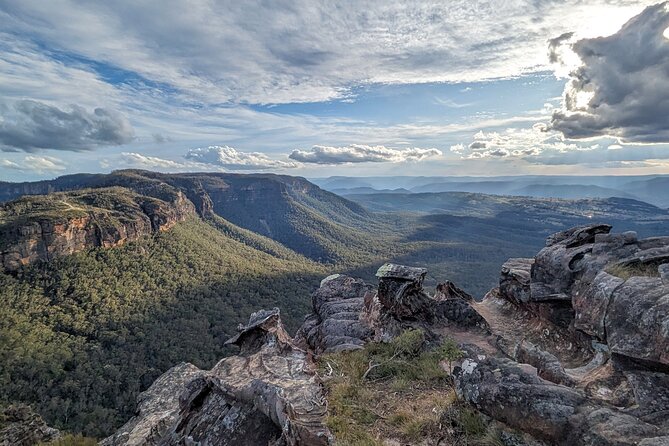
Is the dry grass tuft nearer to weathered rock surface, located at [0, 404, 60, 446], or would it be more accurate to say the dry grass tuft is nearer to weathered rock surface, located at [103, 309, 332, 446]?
weathered rock surface, located at [103, 309, 332, 446]

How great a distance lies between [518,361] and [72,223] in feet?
327

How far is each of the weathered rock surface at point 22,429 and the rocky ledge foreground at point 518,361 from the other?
36.0ft

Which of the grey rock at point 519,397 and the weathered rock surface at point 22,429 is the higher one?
the grey rock at point 519,397

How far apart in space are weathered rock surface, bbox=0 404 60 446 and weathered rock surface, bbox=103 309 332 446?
1132 cm

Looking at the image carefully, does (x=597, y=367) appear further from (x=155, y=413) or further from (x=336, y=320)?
(x=155, y=413)

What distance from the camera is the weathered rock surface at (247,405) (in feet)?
22.3

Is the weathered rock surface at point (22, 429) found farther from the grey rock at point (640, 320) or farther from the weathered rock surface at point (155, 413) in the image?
the grey rock at point (640, 320)

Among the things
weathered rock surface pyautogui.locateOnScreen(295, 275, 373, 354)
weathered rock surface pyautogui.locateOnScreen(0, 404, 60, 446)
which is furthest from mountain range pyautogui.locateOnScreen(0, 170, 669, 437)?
weathered rock surface pyautogui.locateOnScreen(295, 275, 373, 354)

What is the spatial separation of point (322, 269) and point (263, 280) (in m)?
35.9

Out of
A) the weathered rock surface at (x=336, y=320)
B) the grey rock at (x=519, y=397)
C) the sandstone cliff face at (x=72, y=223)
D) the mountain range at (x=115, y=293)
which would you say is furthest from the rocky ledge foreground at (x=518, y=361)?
the sandstone cliff face at (x=72, y=223)

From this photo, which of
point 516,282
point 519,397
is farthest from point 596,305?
point 516,282

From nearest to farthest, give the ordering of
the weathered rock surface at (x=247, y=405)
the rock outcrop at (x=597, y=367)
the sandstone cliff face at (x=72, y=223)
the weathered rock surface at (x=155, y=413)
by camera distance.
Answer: the rock outcrop at (x=597, y=367) → the weathered rock surface at (x=247, y=405) → the weathered rock surface at (x=155, y=413) → the sandstone cliff face at (x=72, y=223)

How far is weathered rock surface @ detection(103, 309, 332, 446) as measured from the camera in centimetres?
679

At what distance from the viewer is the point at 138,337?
65.0 metres
